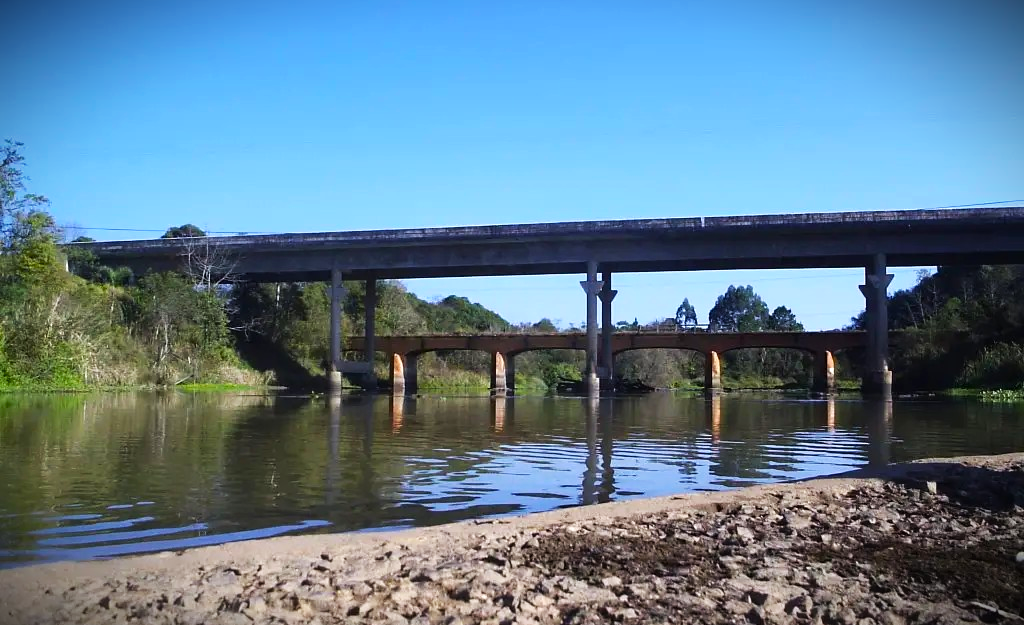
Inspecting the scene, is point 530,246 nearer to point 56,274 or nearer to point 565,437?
point 56,274

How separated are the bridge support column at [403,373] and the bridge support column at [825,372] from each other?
33020 mm

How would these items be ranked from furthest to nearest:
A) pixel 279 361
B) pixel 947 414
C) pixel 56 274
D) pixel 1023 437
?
pixel 279 361 < pixel 56 274 < pixel 947 414 < pixel 1023 437

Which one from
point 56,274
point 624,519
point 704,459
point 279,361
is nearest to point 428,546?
point 624,519

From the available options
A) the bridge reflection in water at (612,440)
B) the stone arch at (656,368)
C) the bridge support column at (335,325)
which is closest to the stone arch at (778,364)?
the stone arch at (656,368)

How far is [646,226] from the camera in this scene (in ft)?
167

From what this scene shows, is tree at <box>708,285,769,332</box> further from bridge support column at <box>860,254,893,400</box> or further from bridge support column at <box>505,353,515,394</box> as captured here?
bridge support column at <box>860,254,893,400</box>

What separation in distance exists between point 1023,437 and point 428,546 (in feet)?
67.7

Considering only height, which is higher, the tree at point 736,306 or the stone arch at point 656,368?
the tree at point 736,306

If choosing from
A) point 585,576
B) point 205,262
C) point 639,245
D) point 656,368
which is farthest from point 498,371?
Result: point 585,576

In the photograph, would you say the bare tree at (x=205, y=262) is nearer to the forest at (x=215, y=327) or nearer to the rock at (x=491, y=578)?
the forest at (x=215, y=327)

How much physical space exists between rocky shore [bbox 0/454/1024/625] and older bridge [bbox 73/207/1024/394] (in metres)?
43.1

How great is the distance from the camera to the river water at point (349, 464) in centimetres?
932

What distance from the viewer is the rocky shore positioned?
5.46 m

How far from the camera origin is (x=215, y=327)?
57.7 m
